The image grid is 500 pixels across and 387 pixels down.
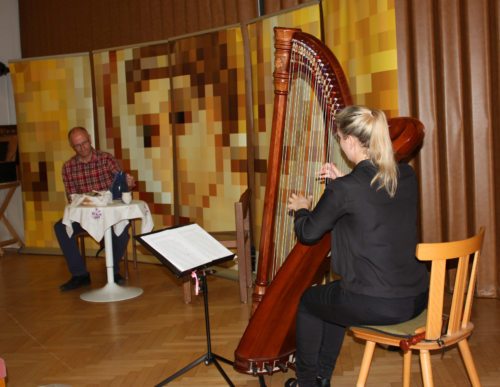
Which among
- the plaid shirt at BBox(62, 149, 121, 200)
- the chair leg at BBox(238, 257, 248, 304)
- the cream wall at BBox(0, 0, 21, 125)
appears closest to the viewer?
the chair leg at BBox(238, 257, 248, 304)

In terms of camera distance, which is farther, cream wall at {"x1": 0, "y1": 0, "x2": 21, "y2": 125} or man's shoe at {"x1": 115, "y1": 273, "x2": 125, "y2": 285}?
cream wall at {"x1": 0, "y1": 0, "x2": 21, "y2": 125}

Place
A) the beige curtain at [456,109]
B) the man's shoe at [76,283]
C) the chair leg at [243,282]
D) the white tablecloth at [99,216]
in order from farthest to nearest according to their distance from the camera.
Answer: the man's shoe at [76,283] < the white tablecloth at [99,216] < the chair leg at [243,282] < the beige curtain at [456,109]

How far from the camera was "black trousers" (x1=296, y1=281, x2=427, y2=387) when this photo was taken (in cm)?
235

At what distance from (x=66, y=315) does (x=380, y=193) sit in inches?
105

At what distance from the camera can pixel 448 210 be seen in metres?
4.19

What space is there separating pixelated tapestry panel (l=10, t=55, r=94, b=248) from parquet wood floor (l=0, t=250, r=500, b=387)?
4.47 ft

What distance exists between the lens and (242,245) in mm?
4367

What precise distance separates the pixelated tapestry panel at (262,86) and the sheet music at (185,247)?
83.1 inches

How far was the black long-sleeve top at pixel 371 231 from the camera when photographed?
2340 millimetres

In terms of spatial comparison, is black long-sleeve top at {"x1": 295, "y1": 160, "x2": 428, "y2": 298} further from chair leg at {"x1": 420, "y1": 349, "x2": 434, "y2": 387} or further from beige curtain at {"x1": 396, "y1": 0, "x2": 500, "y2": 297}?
beige curtain at {"x1": 396, "y1": 0, "x2": 500, "y2": 297}

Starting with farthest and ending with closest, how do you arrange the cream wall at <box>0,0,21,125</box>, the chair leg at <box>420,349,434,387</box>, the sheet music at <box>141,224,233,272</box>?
the cream wall at <box>0,0,21,125</box>, the sheet music at <box>141,224,233,272</box>, the chair leg at <box>420,349,434,387</box>

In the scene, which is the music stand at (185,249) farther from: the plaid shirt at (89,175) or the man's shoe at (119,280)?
the plaid shirt at (89,175)

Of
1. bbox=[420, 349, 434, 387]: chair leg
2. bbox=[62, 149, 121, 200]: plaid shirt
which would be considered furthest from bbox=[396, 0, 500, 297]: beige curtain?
bbox=[62, 149, 121, 200]: plaid shirt

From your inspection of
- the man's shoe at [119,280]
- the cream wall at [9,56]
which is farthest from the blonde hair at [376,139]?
the cream wall at [9,56]
